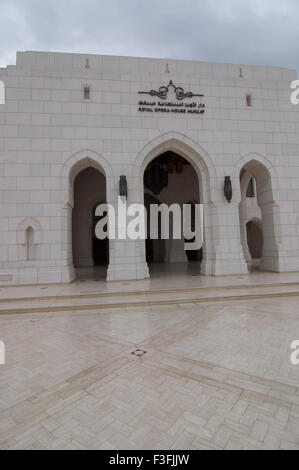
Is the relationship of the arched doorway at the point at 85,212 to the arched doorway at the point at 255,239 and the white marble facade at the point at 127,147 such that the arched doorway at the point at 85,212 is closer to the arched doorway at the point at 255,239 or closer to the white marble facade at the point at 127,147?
the white marble facade at the point at 127,147

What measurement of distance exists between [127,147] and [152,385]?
796cm

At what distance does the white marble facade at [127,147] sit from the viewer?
8.00 metres

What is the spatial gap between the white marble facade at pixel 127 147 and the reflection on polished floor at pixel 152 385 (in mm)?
4199

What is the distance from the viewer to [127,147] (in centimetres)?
861

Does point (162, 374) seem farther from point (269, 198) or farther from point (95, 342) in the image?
point (269, 198)

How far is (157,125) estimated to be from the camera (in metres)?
8.84

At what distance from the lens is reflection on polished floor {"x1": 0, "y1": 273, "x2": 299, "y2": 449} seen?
1.74m

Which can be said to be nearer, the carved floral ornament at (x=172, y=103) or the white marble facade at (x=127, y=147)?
the white marble facade at (x=127, y=147)

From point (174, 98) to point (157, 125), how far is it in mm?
1357

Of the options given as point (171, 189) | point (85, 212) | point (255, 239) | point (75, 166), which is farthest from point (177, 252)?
point (255, 239)

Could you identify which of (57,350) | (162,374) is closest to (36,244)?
(57,350)

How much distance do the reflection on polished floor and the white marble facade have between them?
4.20 meters

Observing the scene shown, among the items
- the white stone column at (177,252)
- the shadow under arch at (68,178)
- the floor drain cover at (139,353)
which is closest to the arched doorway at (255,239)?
the white stone column at (177,252)

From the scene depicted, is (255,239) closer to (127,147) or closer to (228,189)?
(228,189)
